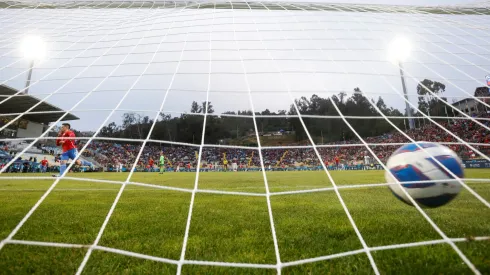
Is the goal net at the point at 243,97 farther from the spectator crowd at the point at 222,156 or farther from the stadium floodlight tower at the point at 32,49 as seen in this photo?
the spectator crowd at the point at 222,156

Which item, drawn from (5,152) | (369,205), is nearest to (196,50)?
(369,205)

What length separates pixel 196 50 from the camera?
3.84m

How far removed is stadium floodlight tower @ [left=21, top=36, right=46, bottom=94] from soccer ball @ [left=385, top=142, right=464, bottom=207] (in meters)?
3.79

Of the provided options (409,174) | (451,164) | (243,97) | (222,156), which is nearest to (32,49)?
(243,97)

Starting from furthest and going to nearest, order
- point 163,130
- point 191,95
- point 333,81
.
→ point 163,130 → point 333,81 → point 191,95

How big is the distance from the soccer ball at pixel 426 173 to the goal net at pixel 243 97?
179 millimetres

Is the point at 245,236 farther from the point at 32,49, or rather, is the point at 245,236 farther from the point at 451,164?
the point at 32,49

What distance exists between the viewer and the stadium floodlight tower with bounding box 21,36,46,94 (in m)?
3.53

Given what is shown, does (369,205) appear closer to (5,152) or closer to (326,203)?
(326,203)

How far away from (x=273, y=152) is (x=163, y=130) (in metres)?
11.2

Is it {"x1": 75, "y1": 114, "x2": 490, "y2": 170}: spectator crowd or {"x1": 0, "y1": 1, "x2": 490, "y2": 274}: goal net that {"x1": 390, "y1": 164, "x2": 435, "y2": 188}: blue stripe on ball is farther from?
{"x1": 75, "y1": 114, "x2": 490, "y2": 170}: spectator crowd

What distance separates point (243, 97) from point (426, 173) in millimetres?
1651

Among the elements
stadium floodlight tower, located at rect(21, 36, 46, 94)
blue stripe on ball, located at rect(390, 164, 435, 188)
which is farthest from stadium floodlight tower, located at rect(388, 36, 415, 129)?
stadium floodlight tower, located at rect(21, 36, 46, 94)

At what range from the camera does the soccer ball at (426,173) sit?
7.49 feet
